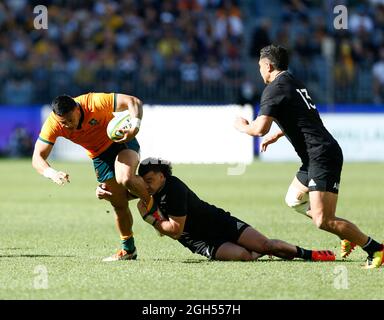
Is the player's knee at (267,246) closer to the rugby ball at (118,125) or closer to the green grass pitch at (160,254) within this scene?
the green grass pitch at (160,254)

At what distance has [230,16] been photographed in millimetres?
34500

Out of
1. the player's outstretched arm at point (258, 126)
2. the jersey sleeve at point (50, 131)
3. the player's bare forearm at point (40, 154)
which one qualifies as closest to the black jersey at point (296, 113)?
the player's outstretched arm at point (258, 126)

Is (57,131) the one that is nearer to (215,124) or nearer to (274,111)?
(274,111)

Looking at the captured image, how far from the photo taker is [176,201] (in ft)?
34.9

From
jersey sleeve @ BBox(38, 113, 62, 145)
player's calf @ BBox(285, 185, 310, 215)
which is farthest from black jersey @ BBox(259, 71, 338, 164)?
jersey sleeve @ BBox(38, 113, 62, 145)

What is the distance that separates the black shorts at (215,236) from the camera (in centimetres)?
1102

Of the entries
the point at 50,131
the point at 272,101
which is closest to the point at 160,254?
the point at 50,131

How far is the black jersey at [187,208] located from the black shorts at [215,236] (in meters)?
0.03

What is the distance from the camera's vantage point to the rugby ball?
34.7 feet

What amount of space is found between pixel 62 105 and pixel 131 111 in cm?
73

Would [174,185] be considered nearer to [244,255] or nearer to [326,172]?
[244,255]

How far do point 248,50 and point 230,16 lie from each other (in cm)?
164

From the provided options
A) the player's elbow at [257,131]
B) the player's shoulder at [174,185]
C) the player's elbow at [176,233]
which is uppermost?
the player's elbow at [257,131]

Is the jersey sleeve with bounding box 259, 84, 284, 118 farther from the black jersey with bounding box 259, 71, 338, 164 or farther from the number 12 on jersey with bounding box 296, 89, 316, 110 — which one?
the number 12 on jersey with bounding box 296, 89, 316, 110
